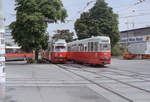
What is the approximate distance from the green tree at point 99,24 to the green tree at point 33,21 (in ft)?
69.0

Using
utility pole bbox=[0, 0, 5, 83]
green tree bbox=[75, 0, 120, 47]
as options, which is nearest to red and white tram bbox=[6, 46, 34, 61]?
green tree bbox=[75, 0, 120, 47]

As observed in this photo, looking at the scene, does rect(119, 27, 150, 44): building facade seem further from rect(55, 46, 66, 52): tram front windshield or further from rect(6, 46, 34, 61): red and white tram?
rect(55, 46, 66, 52): tram front windshield

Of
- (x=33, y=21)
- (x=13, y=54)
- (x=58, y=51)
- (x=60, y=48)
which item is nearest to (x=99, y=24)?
(x=13, y=54)

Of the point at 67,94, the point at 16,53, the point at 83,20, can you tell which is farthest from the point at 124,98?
the point at 83,20

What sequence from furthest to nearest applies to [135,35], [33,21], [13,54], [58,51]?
[135,35] < [13,54] < [58,51] < [33,21]

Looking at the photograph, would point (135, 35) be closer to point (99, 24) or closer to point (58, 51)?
point (99, 24)

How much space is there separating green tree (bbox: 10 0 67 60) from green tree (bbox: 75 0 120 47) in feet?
69.0

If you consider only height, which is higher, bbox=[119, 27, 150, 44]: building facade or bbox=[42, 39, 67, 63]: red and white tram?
bbox=[119, 27, 150, 44]: building facade

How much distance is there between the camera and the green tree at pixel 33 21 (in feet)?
88.8

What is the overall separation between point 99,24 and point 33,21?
83.8 feet

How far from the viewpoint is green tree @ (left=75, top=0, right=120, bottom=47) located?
1970 inches

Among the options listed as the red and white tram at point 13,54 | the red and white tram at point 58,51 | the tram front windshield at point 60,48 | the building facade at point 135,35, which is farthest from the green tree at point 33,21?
the building facade at point 135,35

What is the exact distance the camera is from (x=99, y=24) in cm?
4997

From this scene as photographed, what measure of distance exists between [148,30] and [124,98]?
5763 cm
